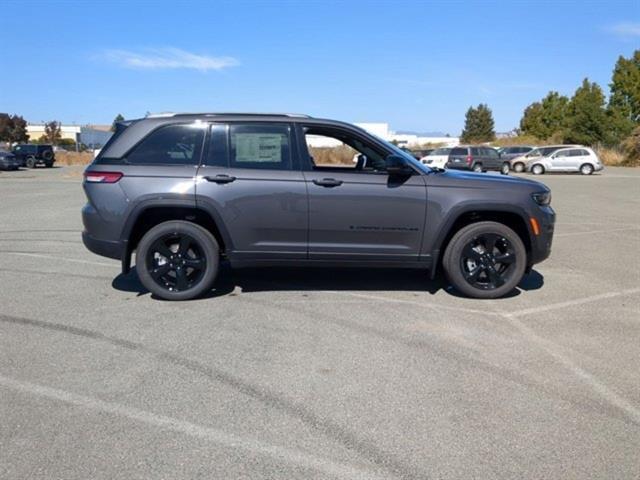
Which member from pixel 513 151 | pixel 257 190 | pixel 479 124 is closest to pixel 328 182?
pixel 257 190

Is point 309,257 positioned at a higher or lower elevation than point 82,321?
higher

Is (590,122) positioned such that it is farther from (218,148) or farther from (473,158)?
(218,148)

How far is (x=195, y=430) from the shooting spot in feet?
10.3

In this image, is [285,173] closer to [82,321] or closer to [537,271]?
[82,321]

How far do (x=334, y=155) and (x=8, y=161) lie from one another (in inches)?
1461

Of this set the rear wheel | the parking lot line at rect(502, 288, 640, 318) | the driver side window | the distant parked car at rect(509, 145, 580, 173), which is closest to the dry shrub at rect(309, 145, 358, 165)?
the driver side window

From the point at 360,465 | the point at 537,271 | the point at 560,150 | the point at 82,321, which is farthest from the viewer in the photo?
the point at 560,150

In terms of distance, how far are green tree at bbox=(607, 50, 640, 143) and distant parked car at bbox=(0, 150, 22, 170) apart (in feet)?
158

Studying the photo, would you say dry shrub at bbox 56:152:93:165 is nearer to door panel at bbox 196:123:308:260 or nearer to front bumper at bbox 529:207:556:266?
door panel at bbox 196:123:308:260

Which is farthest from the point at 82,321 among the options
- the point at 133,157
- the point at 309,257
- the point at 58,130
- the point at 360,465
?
the point at 58,130

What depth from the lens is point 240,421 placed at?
10.6 feet

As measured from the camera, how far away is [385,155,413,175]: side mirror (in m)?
5.46

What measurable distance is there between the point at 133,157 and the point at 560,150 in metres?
33.8

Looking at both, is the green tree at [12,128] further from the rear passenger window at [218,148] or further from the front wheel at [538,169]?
the rear passenger window at [218,148]
